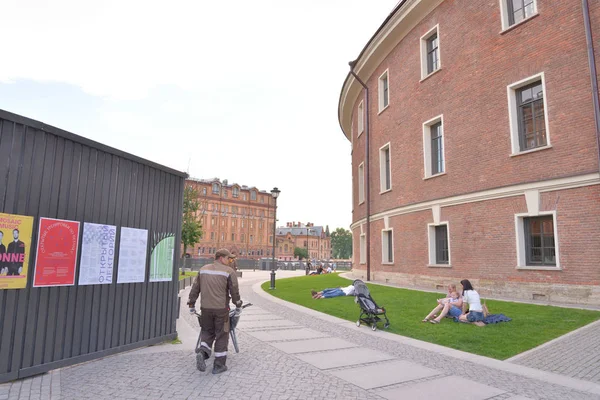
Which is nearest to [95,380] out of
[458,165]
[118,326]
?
[118,326]

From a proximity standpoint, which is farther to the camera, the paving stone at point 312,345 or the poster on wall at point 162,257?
the poster on wall at point 162,257

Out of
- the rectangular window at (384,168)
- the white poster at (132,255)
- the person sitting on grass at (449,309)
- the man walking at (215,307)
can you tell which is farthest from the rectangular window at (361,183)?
the man walking at (215,307)

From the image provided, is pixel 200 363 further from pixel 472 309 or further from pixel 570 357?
pixel 472 309

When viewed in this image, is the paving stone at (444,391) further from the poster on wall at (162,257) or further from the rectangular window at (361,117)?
the rectangular window at (361,117)

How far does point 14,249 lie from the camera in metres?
5.39

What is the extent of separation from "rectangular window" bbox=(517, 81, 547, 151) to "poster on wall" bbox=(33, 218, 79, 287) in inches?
554

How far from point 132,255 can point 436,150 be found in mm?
14951

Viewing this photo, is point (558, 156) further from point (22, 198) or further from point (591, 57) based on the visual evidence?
point (22, 198)

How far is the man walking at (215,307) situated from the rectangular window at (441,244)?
A: 510 inches

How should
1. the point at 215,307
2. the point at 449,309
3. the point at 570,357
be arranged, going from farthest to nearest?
the point at 449,309, the point at 570,357, the point at 215,307

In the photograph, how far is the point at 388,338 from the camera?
859 centimetres

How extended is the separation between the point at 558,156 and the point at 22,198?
46.4 ft

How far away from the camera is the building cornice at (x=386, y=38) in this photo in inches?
739

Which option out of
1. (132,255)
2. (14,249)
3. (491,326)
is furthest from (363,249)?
(14,249)
